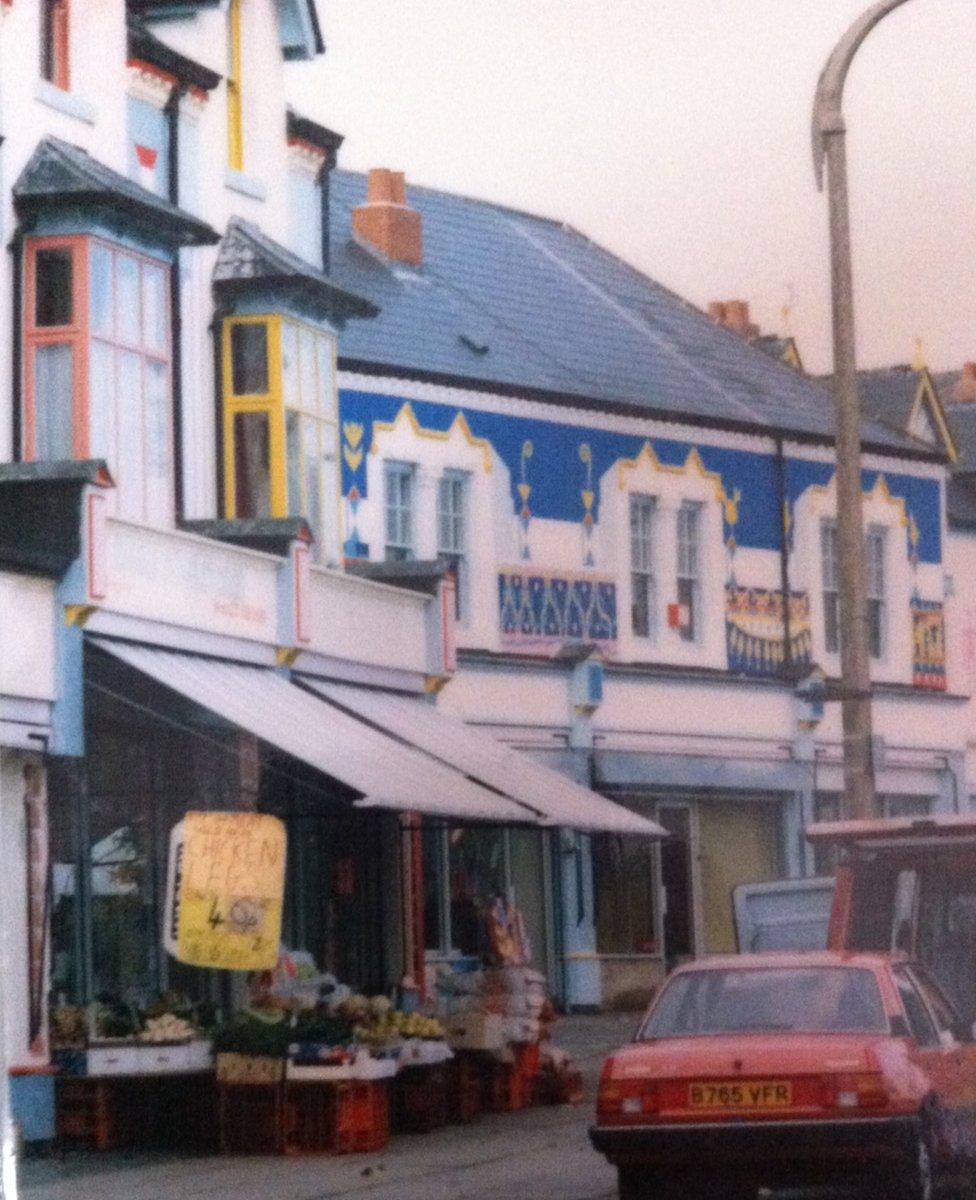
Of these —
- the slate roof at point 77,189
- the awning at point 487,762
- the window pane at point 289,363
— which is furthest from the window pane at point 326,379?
the slate roof at point 77,189

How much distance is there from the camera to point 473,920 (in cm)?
3366

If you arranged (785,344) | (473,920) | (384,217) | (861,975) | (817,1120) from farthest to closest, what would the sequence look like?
1. (785,344)
2. (384,217)
3. (473,920)
4. (861,975)
5. (817,1120)

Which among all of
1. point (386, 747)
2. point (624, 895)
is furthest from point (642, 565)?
point (386, 747)

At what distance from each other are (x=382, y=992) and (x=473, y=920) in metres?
6.64

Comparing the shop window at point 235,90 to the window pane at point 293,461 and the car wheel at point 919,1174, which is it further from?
the car wheel at point 919,1174

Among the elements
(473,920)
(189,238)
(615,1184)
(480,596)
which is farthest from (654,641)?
(615,1184)

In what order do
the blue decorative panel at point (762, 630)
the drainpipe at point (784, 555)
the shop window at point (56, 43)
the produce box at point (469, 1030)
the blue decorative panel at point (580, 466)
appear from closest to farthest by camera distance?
the shop window at point (56, 43) < the produce box at point (469, 1030) < the blue decorative panel at point (580, 466) < the blue decorative panel at point (762, 630) < the drainpipe at point (784, 555)

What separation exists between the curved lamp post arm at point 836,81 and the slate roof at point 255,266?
18.5 feet

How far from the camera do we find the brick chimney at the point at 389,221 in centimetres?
3747

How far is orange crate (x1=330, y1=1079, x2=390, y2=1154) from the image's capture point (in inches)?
809

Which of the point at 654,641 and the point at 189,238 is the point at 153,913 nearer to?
the point at 189,238

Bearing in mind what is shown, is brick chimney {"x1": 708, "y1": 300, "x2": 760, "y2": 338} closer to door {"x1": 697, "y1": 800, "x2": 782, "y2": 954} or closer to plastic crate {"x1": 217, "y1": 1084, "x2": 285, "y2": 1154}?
door {"x1": 697, "y1": 800, "x2": 782, "y2": 954}

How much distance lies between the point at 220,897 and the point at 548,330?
17943mm

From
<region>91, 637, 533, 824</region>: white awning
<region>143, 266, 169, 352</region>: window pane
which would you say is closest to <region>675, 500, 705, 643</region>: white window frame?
<region>91, 637, 533, 824</region>: white awning
